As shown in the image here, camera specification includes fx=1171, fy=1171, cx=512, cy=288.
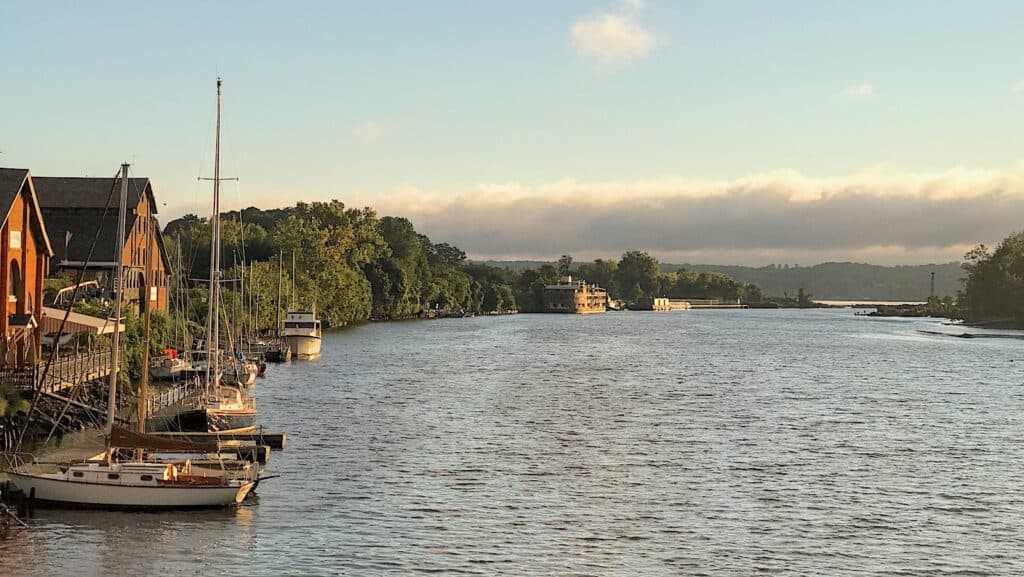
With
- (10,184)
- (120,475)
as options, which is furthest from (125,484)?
(10,184)

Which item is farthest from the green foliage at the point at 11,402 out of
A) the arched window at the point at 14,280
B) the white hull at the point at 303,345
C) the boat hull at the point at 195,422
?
the white hull at the point at 303,345

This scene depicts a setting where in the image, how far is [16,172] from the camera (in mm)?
52469

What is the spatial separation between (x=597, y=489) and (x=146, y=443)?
54.4ft

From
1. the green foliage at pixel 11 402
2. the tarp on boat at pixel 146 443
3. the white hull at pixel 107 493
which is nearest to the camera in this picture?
the white hull at pixel 107 493

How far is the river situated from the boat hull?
9.53ft

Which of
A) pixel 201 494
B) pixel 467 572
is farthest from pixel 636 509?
pixel 201 494

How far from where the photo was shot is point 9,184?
171 feet

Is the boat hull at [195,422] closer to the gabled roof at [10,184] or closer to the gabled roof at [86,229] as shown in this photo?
the gabled roof at [10,184]

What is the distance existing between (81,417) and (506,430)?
21.1m

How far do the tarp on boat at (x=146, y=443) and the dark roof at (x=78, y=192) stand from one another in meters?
53.4

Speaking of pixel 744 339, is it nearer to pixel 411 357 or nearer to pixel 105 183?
pixel 411 357

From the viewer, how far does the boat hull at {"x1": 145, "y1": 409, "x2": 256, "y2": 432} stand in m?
49.5

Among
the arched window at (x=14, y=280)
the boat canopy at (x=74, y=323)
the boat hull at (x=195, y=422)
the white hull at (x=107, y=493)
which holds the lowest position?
the white hull at (x=107, y=493)

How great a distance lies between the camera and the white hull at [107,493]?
115 ft
